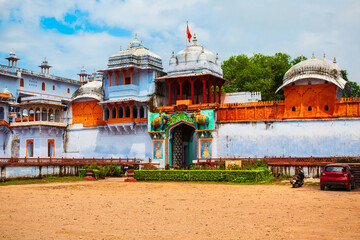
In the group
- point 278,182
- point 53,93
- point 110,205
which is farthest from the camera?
point 53,93

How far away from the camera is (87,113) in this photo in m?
41.7

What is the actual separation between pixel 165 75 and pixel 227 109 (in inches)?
338

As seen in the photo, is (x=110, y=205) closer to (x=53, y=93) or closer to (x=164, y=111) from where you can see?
(x=164, y=111)

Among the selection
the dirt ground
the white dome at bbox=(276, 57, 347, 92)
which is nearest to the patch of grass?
the dirt ground

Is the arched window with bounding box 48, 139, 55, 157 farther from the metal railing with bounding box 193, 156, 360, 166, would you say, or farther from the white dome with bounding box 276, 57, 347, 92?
the white dome with bounding box 276, 57, 347, 92

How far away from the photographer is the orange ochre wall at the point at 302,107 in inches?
1167

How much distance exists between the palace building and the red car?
29.7ft

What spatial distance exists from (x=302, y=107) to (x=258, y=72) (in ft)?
65.2

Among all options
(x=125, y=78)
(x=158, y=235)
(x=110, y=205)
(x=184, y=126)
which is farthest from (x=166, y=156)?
(x=158, y=235)

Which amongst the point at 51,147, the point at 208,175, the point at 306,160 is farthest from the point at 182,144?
the point at 51,147

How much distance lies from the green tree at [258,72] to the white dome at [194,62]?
12.4 metres

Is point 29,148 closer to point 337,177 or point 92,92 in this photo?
point 92,92

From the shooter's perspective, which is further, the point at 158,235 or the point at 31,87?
the point at 31,87

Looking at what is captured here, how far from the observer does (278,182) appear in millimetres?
25656
